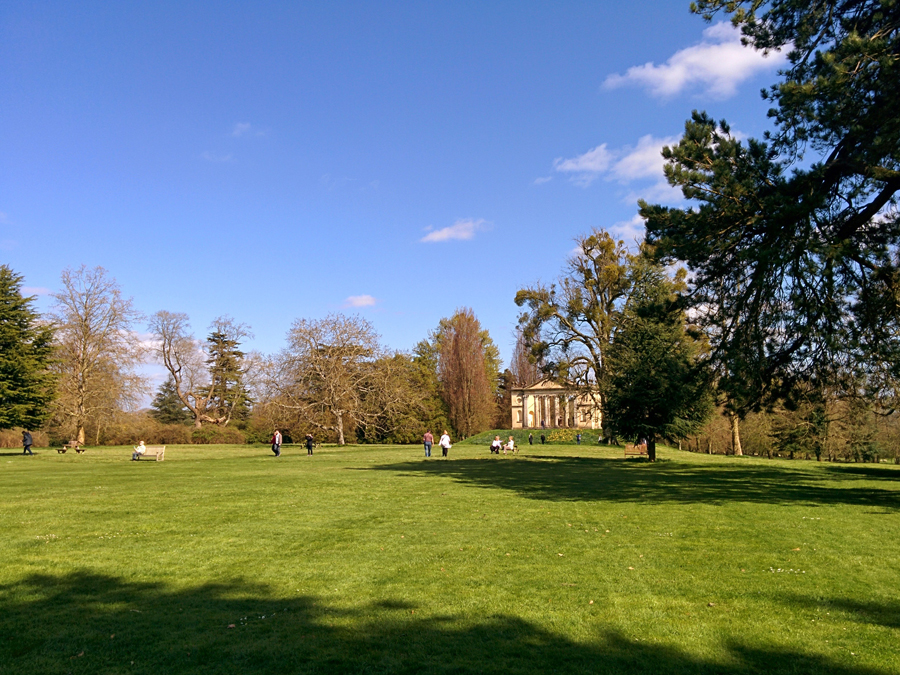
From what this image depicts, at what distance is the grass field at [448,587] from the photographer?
5414 millimetres

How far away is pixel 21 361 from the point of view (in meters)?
42.0

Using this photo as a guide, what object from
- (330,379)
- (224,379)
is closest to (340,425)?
(330,379)

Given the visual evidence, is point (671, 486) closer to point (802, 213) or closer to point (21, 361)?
point (802, 213)

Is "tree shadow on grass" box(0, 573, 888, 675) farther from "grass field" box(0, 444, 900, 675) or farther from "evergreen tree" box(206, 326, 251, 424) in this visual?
"evergreen tree" box(206, 326, 251, 424)

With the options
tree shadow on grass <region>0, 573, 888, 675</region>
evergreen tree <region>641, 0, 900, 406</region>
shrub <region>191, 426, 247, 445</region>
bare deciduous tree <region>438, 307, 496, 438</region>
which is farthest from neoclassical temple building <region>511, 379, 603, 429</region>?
tree shadow on grass <region>0, 573, 888, 675</region>

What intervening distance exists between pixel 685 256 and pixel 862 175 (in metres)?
4.38

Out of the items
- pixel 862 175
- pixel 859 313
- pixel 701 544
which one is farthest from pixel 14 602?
pixel 859 313

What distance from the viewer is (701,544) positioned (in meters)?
9.95

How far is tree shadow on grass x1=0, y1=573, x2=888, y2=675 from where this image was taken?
203 inches

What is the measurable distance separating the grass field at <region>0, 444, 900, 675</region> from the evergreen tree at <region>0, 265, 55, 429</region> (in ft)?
106

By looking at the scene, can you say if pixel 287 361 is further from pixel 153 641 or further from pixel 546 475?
pixel 153 641

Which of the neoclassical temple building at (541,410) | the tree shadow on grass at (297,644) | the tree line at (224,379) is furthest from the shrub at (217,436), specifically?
the tree shadow on grass at (297,644)

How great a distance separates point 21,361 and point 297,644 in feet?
150

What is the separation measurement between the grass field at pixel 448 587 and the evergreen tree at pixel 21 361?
32.2m
